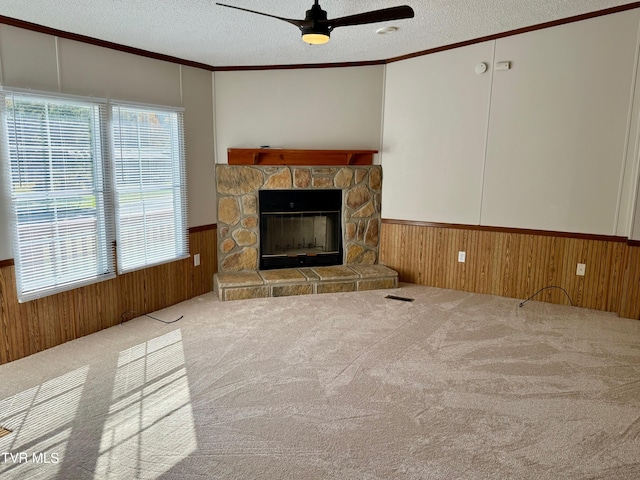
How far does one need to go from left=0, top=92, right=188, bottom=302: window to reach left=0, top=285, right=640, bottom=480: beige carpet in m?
0.64

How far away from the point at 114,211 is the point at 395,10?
107 inches

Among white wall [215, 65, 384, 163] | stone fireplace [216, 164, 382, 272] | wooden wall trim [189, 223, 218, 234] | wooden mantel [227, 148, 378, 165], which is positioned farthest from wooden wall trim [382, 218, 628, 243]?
wooden wall trim [189, 223, 218, 234]

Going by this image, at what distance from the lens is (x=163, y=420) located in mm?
2383

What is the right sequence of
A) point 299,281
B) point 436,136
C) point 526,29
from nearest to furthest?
point 526,29 < point 299,281 < point 436,136

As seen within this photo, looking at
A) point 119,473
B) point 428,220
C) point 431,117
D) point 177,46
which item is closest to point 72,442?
point 119,473

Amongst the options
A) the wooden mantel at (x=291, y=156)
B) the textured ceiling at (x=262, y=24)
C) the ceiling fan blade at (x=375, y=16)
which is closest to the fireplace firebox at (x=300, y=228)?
the wooden mantel at (x=291, y=156)

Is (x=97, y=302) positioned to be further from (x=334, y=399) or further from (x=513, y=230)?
(x=513, y=230)

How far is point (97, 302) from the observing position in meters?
3.73

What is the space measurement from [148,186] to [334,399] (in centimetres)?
264

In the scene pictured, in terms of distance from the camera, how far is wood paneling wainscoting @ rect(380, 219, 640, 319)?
3.94m

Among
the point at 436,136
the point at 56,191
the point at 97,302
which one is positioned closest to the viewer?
the point at 56,191

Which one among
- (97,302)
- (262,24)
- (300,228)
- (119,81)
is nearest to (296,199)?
(300,228)

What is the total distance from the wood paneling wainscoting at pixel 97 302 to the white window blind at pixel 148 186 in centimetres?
17

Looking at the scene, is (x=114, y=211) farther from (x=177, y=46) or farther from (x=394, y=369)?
(x=394, y=369)
